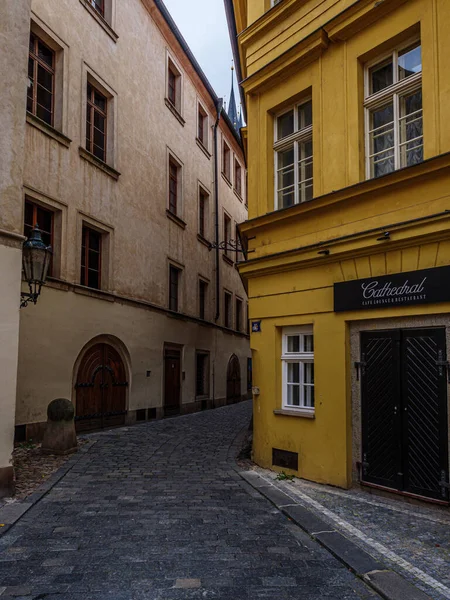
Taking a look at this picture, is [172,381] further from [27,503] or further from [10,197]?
[10,197]

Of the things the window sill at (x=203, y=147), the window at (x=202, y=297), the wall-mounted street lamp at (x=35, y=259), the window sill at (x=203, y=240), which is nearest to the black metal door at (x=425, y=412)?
the wall-mounted street lamp at (x=35, y=259)

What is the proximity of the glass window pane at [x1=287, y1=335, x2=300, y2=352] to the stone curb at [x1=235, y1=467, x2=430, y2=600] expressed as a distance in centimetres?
244

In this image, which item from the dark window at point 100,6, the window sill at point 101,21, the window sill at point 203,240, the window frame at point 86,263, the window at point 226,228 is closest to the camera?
the window frame at point 86,263

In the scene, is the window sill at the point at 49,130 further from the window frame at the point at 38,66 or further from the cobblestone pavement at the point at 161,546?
the cobblestone pavement at the point at 161,546

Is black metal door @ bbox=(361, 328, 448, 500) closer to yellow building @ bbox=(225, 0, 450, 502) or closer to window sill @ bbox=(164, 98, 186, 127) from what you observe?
yellow building @ bbox=(225, 0, 450, 502)

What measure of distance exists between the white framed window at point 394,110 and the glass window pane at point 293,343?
278 cm

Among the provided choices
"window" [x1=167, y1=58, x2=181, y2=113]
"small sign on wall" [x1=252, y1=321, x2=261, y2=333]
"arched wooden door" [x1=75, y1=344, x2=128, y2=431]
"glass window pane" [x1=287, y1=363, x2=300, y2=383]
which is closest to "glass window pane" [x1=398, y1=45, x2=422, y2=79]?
"small sign on wall" [x1=252, y1=321, x2=261, y2=333]

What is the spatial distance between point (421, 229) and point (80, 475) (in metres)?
6.09

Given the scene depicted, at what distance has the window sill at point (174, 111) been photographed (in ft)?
59.8

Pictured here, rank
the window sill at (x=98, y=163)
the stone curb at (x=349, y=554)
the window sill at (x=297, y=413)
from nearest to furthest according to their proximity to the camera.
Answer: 1. the stone curb at (x=349, y=554)
2. the window sill at (x=297, y=413)
3. the window sill at (x=98, y=163)

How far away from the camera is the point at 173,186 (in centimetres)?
1925

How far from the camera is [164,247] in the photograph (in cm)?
1761

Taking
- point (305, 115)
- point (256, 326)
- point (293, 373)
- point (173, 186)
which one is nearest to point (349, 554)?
point (293, 373)

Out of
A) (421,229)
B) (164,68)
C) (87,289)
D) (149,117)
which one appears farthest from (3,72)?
(164,68)
